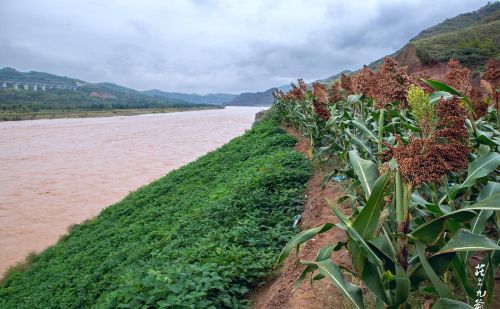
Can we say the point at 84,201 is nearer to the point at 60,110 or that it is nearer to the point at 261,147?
the point at 261,147

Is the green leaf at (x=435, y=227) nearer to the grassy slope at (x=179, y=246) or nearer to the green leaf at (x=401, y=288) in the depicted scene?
the green leaf at (x=401, y=288)

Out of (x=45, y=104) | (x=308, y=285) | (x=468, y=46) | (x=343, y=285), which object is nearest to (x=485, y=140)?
(x=343, y=285)

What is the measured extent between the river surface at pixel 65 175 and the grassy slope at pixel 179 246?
1.72 m

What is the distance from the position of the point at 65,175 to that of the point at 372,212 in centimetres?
1959

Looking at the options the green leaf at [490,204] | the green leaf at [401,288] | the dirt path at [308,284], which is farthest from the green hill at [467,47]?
the green leaf at [401,288]

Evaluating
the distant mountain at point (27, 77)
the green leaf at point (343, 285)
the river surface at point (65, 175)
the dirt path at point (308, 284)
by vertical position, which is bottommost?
the river surface at point (65, 175)

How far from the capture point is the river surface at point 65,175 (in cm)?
1188

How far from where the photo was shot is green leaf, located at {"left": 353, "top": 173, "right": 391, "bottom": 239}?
5.30 ft

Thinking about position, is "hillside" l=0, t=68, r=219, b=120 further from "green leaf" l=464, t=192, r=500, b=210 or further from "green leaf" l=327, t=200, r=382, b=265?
"green leaf" l=464, t=192, r=500, b=210

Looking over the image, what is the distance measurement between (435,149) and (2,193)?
18149mm

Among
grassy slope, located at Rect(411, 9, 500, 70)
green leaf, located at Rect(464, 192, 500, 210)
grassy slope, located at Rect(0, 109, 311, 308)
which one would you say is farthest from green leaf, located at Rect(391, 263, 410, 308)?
grassy slope, located at Rect(411, 9, 500, 70)

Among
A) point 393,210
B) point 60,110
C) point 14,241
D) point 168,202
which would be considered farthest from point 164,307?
point 60,110

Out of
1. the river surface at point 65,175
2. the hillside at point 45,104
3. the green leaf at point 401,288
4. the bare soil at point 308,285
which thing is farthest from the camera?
the hillside at point 45,104

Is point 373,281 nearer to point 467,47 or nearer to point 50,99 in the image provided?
point 467,47
